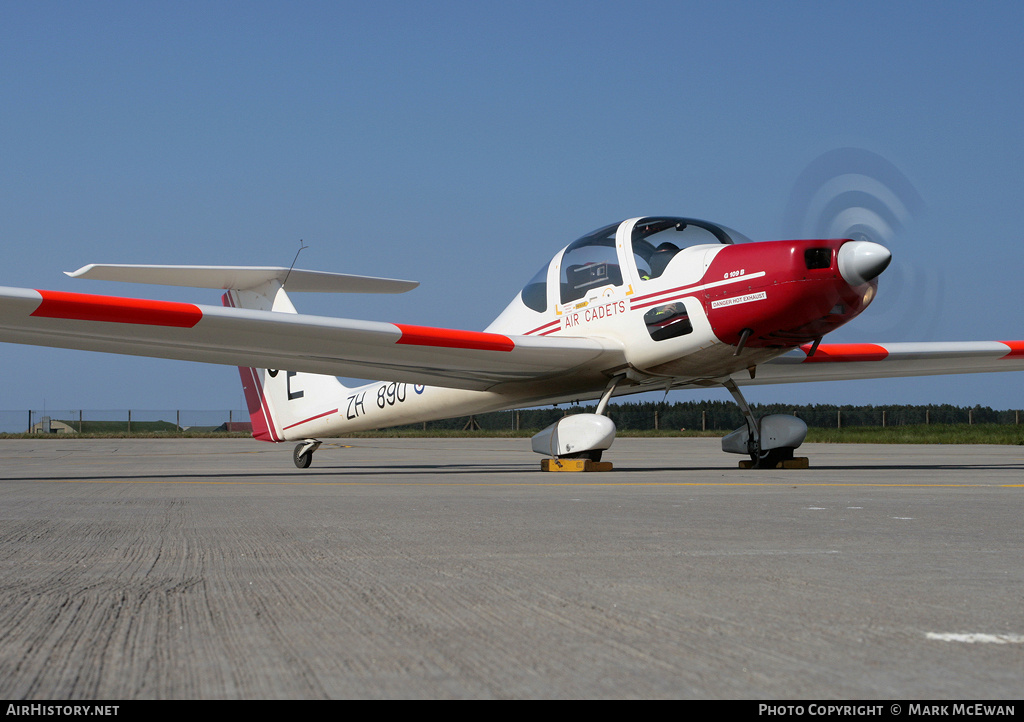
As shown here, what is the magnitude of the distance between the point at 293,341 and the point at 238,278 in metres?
4.03

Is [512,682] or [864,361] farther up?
[864,361]

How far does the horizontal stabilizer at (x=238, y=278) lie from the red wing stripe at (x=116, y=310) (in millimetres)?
3438

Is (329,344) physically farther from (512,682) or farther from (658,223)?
(512,682)

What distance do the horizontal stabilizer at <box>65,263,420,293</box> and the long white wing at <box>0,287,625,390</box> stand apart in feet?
8.16

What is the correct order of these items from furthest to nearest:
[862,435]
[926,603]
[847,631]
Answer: [862,435] < [926,603] < [847,631]

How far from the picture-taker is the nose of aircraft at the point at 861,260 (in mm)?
8562

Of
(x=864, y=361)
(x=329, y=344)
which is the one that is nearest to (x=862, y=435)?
(x=864, y=361)

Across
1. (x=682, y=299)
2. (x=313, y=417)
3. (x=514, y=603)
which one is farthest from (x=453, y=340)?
(x=514, y=603)

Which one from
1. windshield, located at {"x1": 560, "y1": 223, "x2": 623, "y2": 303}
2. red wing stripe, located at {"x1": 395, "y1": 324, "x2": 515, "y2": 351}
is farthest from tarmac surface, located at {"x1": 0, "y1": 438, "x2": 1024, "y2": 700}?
windshield, located at {"x1": 560, "y1": 223, "x2": 623, "y2": 303}

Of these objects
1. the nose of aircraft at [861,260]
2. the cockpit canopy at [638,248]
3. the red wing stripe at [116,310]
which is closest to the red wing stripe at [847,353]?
the cockpit canopy at [638,248]

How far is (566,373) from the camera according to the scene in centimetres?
1108

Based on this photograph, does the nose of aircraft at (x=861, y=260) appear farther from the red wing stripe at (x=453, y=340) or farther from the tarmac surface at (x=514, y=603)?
the tarmac surface at (x=514, y=603)

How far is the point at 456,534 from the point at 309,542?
64cm
